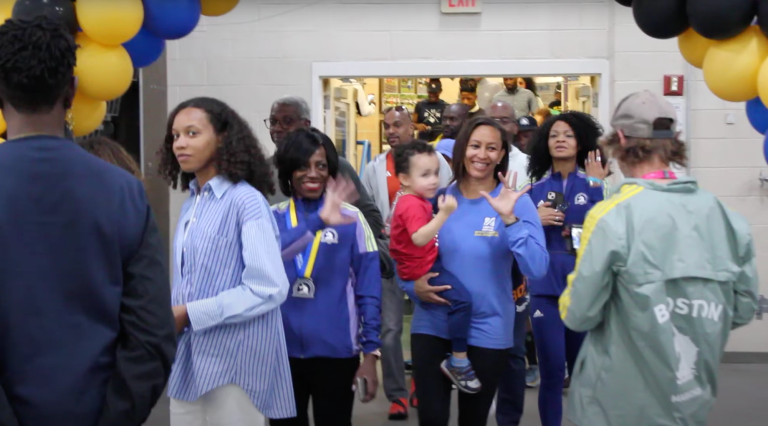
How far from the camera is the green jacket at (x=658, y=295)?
114 inches

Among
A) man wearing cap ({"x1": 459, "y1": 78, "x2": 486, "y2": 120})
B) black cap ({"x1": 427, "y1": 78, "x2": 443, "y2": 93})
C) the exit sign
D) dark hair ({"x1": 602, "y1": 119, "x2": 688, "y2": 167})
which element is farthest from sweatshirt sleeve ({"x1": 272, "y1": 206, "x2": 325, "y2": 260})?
man wearing cap ({"x1": 459, "y1": 78, "x2": 486, "y2": 120})

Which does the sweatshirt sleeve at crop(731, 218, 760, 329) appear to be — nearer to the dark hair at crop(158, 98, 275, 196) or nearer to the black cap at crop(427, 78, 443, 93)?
the dark hair at crop(158, 98, 275, 196)

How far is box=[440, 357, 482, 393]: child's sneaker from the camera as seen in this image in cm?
370

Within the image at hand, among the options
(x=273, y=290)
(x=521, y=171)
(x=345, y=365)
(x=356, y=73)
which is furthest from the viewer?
(x=356, y=73)

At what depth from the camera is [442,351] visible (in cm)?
381

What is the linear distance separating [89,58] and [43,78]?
66.1 inches

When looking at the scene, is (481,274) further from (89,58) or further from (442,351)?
(89,58)

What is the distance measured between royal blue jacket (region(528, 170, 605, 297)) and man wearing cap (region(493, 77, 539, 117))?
3.66m

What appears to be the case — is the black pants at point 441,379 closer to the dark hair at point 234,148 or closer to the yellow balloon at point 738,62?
the dark hair at point 234,148

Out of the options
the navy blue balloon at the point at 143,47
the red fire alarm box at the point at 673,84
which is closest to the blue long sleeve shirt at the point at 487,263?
the navy blue balloon at the point at 143,47

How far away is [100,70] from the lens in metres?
3.71

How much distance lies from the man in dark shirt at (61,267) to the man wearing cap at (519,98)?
671 cm

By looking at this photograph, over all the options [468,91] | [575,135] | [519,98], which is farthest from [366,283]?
[468,91]

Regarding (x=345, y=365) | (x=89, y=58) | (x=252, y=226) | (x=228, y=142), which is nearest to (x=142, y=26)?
(x=89, y=58)
